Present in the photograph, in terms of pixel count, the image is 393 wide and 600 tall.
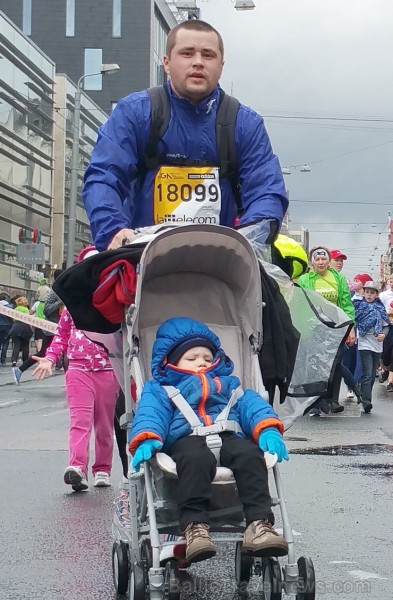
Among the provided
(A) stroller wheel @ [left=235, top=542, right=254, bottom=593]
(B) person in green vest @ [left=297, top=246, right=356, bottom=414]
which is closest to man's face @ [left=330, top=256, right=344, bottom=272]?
(B) person in green vest @ [left=297, top=246, right=356, bottom=414]

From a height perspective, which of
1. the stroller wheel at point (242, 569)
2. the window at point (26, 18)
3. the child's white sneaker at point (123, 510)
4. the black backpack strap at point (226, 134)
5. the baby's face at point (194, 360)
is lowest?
the stroller wheel at point (242, 569)

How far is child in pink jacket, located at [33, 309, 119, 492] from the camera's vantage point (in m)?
7.78

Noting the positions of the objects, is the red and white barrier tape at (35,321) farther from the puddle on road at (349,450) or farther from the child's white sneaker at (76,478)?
the child's white sneaker at (76,478)

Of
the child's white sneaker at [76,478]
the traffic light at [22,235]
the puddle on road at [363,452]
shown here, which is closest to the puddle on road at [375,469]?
the puddle on road at [363,452]

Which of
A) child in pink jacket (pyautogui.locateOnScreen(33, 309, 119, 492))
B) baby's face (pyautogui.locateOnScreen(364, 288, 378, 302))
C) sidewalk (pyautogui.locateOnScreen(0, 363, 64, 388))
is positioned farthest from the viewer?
sidewalk (pyautogui.locateOnScreen(0, 363, 64, 388))

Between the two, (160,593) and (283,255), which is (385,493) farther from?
(160,593)

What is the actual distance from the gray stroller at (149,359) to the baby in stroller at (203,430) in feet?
0.24

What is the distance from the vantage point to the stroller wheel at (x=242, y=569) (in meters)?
4.63

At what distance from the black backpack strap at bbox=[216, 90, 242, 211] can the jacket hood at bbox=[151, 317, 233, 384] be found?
87 cm

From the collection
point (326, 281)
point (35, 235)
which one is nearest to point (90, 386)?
point (326, 281)

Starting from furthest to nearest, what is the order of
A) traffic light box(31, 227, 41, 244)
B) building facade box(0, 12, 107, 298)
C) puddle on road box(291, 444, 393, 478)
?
1. traffic light box(31, 227, 41, 244)
2. building facade box(0, 12, 107, 298)
3. puddle on road box(291, 444, 393, 478)

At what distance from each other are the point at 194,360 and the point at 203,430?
379 mm

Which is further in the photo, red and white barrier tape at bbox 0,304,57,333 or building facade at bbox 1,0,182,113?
building facade at bbox 1,0,182,113

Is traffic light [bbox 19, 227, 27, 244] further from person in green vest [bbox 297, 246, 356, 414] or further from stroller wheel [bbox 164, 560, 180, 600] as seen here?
stroller wheel [bbox 164, 560, 180, 600]
